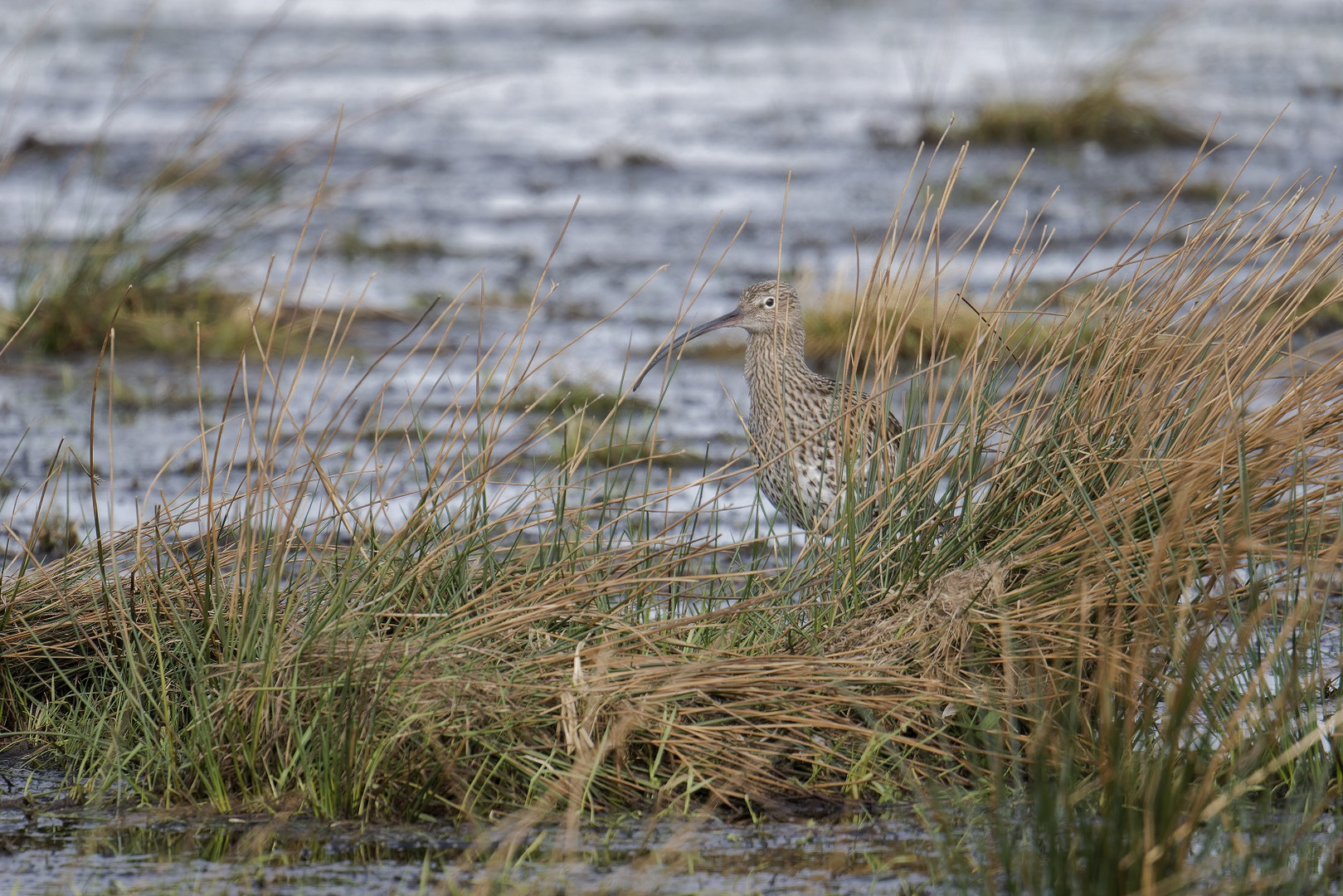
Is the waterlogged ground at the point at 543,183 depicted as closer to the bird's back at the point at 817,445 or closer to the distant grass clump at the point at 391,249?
the distant grass clump at the point at 391,249

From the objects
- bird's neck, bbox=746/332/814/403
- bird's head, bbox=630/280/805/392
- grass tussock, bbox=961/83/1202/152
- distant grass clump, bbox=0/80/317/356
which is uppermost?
grass tussock, bbox=961/83/1202/152

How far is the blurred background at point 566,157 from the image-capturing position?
886 centimetres

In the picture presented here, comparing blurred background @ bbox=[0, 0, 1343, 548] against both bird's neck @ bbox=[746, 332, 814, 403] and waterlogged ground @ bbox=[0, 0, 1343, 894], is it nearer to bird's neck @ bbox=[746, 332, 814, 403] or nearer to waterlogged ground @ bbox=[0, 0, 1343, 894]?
waterlogged ground @ bbox=[0, 0, 1343, 894]

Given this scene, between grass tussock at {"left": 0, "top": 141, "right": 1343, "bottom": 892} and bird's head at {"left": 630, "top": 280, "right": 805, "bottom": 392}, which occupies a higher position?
bird's head at {"left": 630, "top": 280, "right": 805, "bottom": 392}

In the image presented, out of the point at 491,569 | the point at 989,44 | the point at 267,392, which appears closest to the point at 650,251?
the point at 267,392

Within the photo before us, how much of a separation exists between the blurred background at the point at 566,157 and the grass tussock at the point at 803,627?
594 mm

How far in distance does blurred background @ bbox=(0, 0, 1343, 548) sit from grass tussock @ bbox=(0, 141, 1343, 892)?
1.95ft

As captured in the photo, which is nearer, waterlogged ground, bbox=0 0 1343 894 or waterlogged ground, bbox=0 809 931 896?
waterlogged ground, bbox=0 809 931 896

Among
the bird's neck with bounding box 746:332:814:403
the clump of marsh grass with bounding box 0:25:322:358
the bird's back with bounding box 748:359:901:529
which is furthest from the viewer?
the clump of marsh grass with bounding box 0:25:322:358

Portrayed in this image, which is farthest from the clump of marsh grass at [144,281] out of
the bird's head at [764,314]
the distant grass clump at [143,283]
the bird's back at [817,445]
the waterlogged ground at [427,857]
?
the waterlogged ground at [427,857]

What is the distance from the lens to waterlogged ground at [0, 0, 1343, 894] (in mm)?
3750

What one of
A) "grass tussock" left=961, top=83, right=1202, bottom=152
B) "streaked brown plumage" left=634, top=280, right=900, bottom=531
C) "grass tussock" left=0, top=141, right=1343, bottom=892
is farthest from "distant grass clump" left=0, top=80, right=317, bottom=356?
"grass tussock" left=961, top=83, right=1202, bottom=152

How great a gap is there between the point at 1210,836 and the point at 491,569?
194 centimetres

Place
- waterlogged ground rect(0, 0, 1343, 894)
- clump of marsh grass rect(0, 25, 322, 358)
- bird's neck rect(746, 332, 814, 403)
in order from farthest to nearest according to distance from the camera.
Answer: clump of marsh grass rect(0, 25, 322, 358) < bird's neck rect(746, 332, 814, 403) < waterlogged ground rect(0, 0, 1343, 894)
